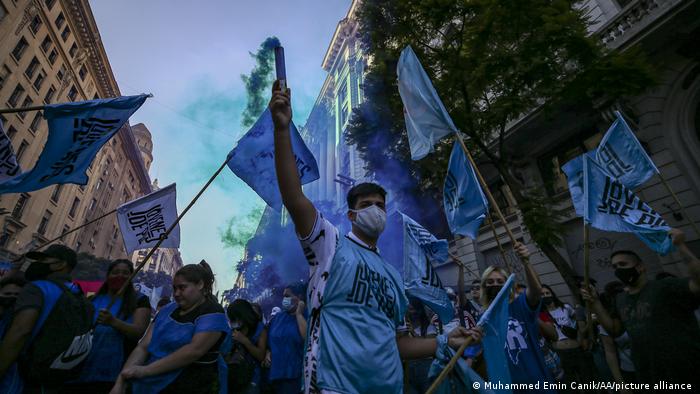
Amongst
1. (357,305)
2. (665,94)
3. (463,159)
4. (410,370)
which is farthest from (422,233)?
(665,94)

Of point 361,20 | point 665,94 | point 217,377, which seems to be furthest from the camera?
point 361,20

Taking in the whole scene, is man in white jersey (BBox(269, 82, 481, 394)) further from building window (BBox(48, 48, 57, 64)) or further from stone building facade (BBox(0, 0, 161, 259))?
building window (BBox(48, 48, 57, 64))

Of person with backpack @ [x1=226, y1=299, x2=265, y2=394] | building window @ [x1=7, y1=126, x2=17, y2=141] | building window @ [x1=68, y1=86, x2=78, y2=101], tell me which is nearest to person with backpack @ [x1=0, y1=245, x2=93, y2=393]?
person with backpack @ [x1=226, y1=299, x2=265, y2=394]

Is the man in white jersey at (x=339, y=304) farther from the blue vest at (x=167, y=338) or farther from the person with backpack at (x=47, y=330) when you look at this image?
the person with backpack at (x=47, y=330)

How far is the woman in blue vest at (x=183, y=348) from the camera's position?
2.19 meters

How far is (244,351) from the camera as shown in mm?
4125

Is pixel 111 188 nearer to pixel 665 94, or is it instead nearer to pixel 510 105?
pixel 510 105

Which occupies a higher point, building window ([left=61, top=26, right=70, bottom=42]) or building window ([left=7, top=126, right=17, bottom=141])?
building window ([left=61, top=26, right=70, bottom=42])

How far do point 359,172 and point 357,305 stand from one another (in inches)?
1205

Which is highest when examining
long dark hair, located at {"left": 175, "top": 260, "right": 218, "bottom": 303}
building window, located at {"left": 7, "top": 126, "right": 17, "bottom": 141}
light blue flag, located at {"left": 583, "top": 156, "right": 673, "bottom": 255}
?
building window, located at {"left": 7, "top": 126, "right": 17, "bottom": 141}

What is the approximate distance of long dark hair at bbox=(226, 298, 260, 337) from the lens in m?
4.42

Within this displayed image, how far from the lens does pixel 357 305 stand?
5.42ft

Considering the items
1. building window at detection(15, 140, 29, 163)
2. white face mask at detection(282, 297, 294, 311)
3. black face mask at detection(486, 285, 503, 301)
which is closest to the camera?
black face mask at detection(486, 285, 503, 301)

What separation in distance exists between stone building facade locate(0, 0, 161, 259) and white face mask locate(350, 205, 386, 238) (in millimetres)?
29579
